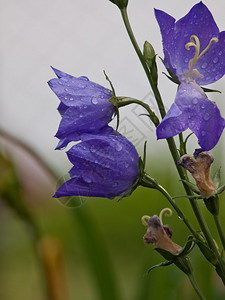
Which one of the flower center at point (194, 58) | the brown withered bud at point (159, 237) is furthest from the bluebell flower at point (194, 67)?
the brown withered bud at point (159, 237)

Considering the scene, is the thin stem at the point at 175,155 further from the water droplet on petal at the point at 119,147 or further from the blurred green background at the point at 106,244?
the blurred green background at the point at 106,244

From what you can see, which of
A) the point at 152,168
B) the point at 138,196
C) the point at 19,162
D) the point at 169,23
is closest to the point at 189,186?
the point at 169,23

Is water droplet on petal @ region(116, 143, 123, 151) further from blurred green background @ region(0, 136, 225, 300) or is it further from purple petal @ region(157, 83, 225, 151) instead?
blurred green background @ region(0, 136, 225, 300)

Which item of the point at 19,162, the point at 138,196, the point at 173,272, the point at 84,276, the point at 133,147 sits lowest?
the point at 84,276

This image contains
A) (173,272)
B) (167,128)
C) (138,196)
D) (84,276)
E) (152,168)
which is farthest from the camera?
(84,276)

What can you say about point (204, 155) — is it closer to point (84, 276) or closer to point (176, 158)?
point (176, 158)

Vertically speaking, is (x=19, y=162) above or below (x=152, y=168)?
above

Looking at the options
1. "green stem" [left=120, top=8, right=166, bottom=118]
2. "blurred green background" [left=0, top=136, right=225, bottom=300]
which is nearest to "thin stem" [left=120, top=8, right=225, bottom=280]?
"green stem" [left=120, top=8, right=166, bottom=118]
